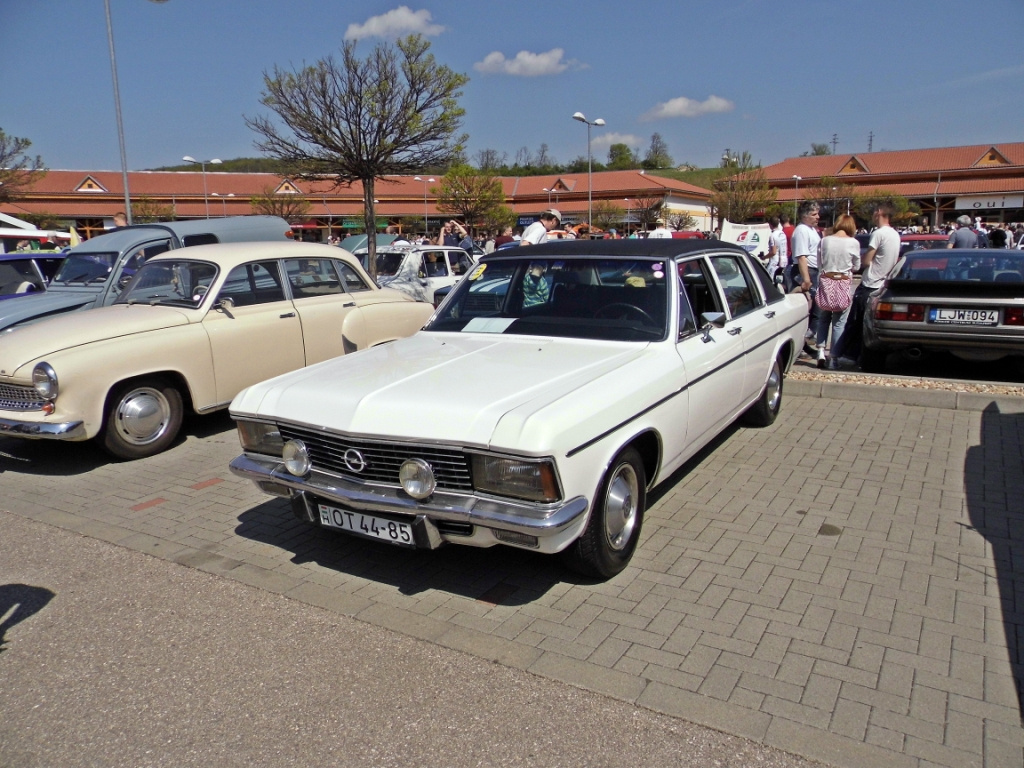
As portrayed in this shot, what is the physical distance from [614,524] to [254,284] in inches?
185

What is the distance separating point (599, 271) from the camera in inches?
194

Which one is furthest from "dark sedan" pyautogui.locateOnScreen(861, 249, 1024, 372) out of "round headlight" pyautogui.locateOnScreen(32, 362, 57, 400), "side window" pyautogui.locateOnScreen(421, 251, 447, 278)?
"round headlight" pyautogui.locateOnScreen(32, 362, 57, 400)

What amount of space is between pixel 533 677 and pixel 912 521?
9.12 feet

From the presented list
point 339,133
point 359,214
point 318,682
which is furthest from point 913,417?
point 359,214

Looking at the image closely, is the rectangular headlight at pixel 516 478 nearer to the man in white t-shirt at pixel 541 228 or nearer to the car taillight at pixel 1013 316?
the car taillight at pixel 1013 316

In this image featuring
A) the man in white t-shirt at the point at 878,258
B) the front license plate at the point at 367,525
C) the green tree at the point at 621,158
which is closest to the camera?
the front license plate at the point at 367,525

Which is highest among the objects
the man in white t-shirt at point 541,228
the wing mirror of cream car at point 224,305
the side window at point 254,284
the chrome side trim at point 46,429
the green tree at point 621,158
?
the green tree at point 621,158

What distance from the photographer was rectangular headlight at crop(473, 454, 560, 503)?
327 centimetres

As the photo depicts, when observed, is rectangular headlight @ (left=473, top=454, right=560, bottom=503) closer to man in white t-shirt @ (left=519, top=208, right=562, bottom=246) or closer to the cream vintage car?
the cream vintage car

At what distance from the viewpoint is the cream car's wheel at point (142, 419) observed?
611 cm

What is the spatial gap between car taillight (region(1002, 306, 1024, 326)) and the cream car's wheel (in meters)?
7.68

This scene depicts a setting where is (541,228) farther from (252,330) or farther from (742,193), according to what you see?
(742,193)

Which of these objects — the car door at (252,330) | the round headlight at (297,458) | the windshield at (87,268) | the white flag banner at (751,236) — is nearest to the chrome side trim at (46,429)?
the car door at (252,330)

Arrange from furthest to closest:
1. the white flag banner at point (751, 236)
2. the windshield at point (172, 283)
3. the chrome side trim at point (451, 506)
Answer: the white flag banner at point (751, 236) → the windshield at point (172, 283) → the chrome side trim at point (451, 506)
